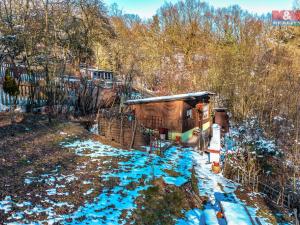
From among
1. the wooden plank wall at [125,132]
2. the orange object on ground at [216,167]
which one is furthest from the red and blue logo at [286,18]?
the wooden plank wall at [125,132]

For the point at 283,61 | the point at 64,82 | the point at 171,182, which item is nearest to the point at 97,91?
the point at 64,82

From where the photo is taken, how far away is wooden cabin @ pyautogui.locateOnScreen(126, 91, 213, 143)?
44.8 ft

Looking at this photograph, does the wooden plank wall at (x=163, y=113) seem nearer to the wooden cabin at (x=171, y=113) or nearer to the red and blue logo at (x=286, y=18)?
the wooden cabin at (x=171, y=113)

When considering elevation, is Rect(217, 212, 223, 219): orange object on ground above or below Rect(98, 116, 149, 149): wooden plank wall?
below

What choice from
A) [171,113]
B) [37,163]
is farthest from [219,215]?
[171,113]

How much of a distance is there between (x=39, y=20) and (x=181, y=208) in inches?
488

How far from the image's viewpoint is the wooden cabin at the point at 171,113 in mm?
13664

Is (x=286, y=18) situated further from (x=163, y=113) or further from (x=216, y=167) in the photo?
(x=216, y=167)

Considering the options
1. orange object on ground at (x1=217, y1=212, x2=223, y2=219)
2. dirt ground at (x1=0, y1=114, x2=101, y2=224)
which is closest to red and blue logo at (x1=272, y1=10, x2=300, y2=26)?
dirt ground at (x1=0, y1=114, x2=101, y2=224)

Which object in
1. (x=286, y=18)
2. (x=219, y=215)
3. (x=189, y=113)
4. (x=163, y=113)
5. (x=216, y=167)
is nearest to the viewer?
(x=219, y=215)

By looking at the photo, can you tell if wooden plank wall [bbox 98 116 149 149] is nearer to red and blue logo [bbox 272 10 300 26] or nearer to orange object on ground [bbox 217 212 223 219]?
orange object on ground [bbox 217 212 223 219]

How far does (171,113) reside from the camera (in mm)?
13898

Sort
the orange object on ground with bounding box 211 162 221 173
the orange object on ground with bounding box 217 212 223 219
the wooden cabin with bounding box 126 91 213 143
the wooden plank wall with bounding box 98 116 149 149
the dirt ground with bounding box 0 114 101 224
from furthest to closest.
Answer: the wooden cabin with bounding box 126 91 213 143
the wooden plank wall with bounding box 98 116 149 149
the orange object on ground with bounding box 211 162 221 173
the orange object on ground with bounding box 217 212 223 219
the dirt ground with bounding box 0 114 101 224

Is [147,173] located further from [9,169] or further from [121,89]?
[121,89]
